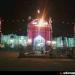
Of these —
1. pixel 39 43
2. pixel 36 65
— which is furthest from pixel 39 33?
pixel 36 65

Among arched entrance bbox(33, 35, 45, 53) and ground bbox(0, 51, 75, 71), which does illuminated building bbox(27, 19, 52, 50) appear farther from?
ground bbox(0, 51, 75, 71)

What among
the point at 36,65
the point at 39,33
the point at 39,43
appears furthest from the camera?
the point at 39,43

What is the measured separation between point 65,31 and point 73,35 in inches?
121

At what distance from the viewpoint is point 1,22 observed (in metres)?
39.9

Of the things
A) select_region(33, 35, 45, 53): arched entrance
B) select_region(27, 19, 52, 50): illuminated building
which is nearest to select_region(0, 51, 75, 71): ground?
select_region(33, 35, 45, 53): arched entrance

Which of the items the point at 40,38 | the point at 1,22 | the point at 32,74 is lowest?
the point at 32,74

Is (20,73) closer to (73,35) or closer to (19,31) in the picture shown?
(73,35)

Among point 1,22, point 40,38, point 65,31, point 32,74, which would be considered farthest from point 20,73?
point 65,31

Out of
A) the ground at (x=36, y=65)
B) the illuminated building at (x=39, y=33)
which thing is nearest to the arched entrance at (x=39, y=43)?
the illuminated building at (x=39, y=33)

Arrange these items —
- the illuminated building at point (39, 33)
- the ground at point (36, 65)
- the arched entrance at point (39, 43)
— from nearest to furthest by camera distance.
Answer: the ground at point (36, 65) < the arched entrance at point (39, 43) < the illuminated building at point (39, 33)

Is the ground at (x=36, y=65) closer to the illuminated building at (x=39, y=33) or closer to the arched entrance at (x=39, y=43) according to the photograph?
the arched entrance at (x=39, y=43)

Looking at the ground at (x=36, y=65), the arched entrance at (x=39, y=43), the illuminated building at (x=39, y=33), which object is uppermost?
the illuminated building at (x=39, y=33)

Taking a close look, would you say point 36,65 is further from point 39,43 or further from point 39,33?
point 39,43

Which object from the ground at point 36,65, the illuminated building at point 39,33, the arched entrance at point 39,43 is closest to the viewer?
the ground at point 36,65
